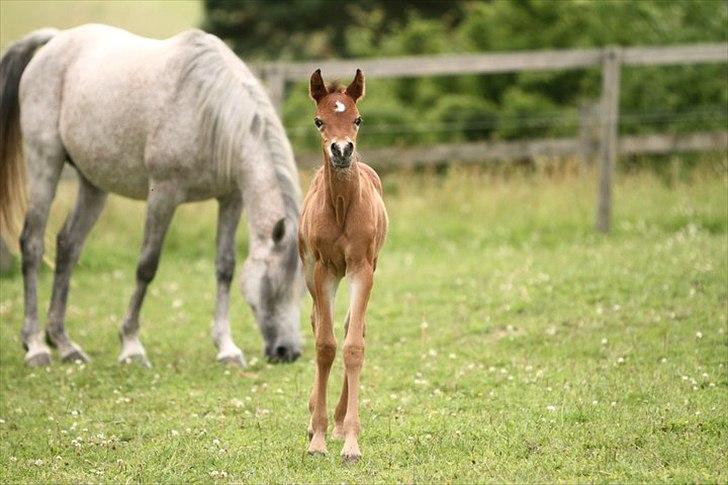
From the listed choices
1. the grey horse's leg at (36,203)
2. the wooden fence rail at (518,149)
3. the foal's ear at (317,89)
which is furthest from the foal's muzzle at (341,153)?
the wooden fence rail at (518,149)

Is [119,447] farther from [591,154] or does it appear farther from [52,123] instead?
[591,154]

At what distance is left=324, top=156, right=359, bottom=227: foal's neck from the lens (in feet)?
17.0

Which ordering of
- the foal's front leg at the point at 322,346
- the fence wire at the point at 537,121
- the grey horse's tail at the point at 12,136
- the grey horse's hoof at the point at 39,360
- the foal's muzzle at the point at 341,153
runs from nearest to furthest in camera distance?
the foal's muzzle at the point at 341,153 → the foal's front leg at the point at 322,346 → the grey horse's hoof at the point at 39,360 → the grey horse's tail at the point at 12,136 → the fence wire at the point at 537,121

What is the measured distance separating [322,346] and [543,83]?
533 inches

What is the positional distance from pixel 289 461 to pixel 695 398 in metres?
2.46

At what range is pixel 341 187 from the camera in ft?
17.1

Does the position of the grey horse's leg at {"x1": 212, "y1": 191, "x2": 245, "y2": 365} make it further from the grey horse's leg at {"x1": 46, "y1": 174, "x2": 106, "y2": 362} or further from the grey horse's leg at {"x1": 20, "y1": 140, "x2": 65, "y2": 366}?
the grey horse's leg at {"x1": 20, "y1": 140, "x2": 65, "y2": 366}


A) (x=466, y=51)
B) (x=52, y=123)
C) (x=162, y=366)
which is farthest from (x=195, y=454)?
(x=466, y=51)

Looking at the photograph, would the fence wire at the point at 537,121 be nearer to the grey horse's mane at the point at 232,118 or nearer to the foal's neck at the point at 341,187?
the grey horse's mane at the point at 232,118

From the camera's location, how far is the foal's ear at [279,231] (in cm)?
752

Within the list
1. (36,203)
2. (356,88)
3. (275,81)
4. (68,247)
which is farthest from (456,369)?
(275,81)

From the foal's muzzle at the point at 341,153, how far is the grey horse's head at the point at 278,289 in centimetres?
261

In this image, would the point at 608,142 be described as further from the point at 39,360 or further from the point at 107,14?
the point at 107,14

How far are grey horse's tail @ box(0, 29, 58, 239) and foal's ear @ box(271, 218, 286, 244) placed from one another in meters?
2.93
